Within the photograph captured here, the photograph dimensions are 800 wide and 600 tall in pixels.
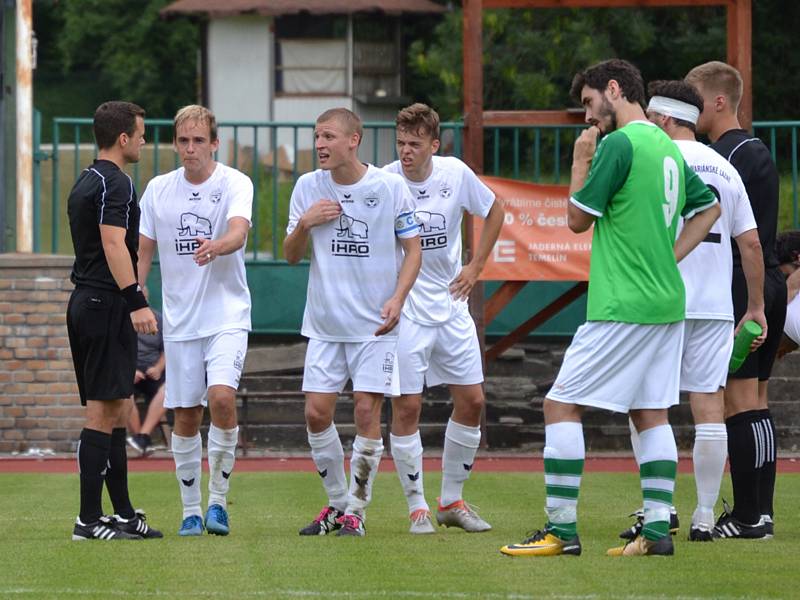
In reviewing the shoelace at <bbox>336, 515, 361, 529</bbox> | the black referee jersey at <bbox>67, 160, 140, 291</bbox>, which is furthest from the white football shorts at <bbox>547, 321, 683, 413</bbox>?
the black referee jersey at <bbox>67, 160, 140, 291</bbox>

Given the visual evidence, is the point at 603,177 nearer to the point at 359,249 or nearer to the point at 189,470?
the point at 359,249

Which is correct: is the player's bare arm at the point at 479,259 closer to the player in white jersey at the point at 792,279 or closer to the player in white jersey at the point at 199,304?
the player in white jersey at the point at 199,304

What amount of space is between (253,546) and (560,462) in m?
1.56

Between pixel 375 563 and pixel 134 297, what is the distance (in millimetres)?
1856

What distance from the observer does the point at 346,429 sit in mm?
15094

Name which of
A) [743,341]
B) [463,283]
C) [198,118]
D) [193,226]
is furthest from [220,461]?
[743,341]

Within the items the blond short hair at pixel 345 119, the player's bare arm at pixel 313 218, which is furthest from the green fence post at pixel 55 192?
the player's bare arm at pixel 313 218

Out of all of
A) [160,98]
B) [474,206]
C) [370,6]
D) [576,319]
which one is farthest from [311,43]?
[474,206]

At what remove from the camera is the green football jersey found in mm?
6957

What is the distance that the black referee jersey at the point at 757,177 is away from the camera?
8.24 m

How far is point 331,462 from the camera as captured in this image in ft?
27.4

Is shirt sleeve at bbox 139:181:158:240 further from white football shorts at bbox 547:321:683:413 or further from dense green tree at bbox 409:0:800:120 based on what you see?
dense green tree at bbox 409:0:800:120

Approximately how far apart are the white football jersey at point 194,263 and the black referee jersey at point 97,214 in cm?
25

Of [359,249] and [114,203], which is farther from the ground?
[114,203]
